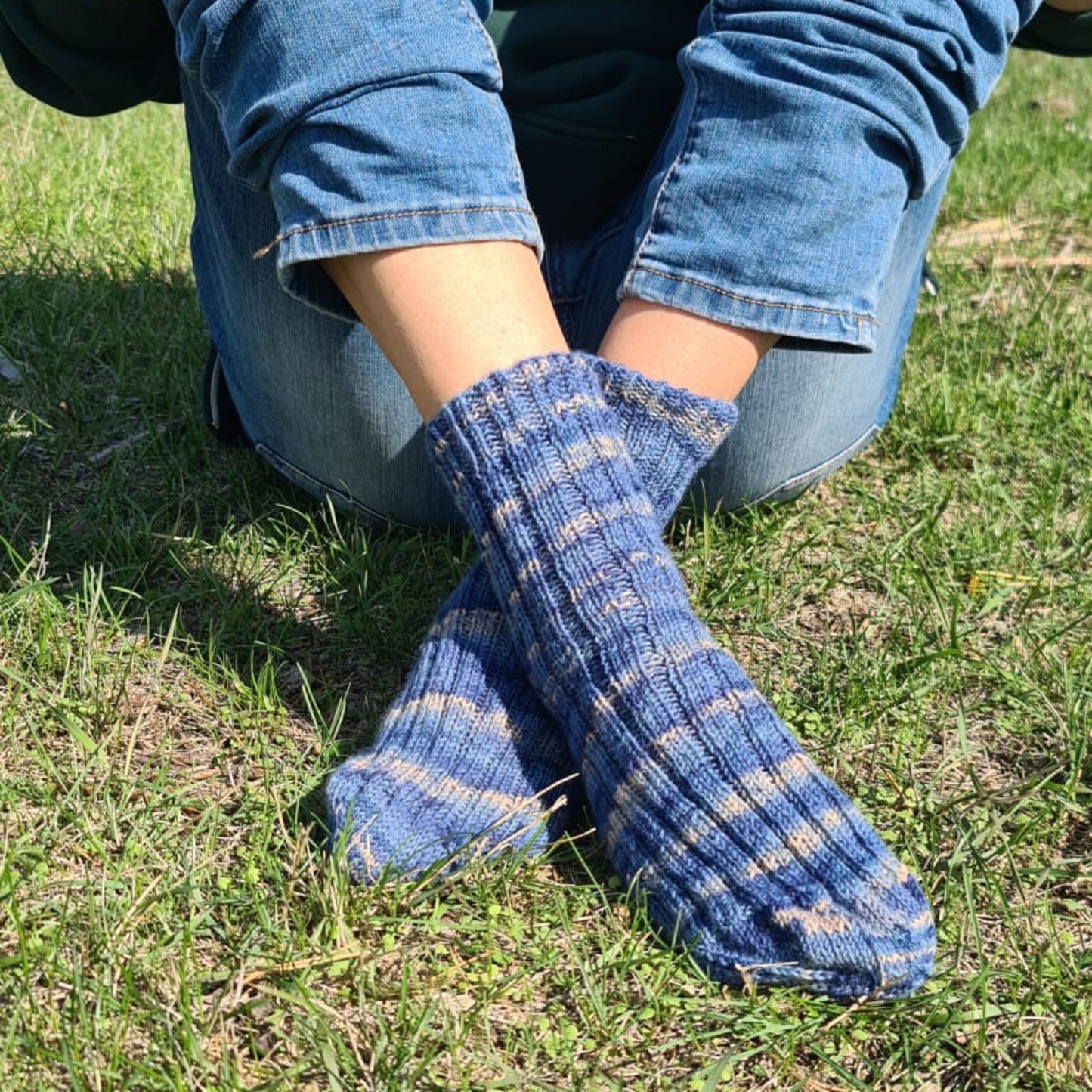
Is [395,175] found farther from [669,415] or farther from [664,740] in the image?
[664,740]

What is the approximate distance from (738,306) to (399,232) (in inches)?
10.9

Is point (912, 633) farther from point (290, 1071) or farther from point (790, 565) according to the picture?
point (290, 1071)

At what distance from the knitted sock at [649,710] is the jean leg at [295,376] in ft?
1.18

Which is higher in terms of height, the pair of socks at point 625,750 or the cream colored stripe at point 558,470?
the cream colored stripe at point 558,470

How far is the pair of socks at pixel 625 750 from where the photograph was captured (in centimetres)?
89

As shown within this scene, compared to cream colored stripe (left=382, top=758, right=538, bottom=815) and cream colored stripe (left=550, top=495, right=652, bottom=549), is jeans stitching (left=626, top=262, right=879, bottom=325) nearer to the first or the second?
cream colored stripe (left=550, top=495, right=652, bottom=549)

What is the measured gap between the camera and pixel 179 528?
4.65ft

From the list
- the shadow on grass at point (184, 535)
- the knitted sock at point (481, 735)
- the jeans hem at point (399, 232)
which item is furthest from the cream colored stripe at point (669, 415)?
the shadow on grass at point (184, 535)

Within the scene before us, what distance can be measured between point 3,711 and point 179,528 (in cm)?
36

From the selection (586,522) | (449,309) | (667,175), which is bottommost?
(586,522)

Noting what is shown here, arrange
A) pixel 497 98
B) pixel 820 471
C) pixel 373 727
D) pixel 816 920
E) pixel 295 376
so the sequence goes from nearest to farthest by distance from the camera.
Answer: pixel 816 920
pixel 497 98
pixel 373 727
pixel 295 376
pixel 820 471

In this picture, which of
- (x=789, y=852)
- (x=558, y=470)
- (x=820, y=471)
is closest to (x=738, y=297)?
(x=558, y=470)

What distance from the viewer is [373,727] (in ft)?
3.80

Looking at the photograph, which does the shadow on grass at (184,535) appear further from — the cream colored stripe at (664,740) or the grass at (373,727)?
the cream colored stripe at (664,740)
